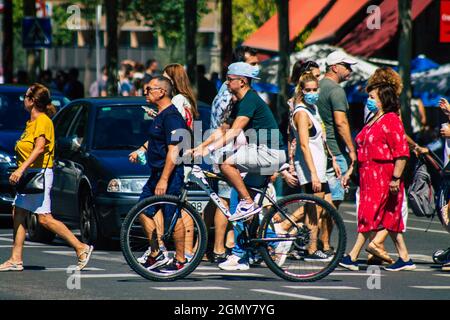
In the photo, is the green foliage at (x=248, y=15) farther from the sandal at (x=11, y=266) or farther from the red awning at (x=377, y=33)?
the sandal at (x=11, y=266)

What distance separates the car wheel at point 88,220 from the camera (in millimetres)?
14688

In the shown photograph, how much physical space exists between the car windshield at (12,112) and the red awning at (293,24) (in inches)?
724

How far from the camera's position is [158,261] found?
11.8 metres

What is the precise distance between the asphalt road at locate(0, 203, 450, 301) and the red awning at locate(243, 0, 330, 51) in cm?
2456

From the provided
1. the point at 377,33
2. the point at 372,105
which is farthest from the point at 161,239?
the point at 377,33

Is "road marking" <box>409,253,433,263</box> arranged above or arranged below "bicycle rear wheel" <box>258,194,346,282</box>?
below

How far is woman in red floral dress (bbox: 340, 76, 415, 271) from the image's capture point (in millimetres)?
12594

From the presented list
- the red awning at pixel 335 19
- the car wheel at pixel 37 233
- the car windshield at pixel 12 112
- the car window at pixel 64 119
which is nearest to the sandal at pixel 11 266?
the car wheel at pixel 37 233

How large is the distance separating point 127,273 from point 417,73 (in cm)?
1716

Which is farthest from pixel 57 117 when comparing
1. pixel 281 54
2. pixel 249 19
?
pixel 249 19

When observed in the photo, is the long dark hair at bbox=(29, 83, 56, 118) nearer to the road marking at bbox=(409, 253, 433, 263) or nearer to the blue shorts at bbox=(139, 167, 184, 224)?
the blue shorts at bbox=(139, 167, 184, 224)

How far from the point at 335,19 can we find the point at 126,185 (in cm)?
2221

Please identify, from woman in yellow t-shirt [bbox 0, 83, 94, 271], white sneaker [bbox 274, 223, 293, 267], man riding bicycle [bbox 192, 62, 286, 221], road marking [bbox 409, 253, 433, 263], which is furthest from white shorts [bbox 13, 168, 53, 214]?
road marking [bbox 409, 253, 433, 263]

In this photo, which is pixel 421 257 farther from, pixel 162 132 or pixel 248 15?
pixel 248 15
